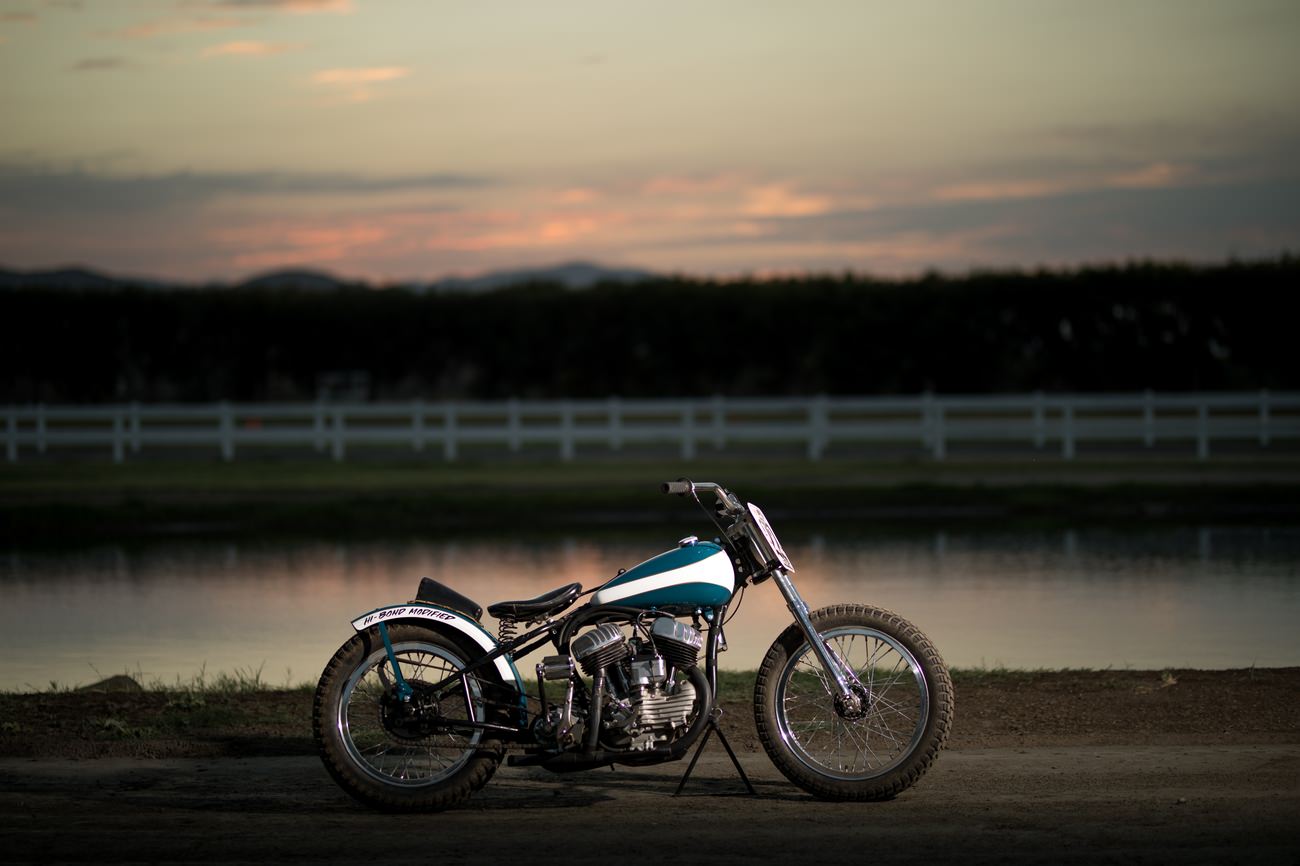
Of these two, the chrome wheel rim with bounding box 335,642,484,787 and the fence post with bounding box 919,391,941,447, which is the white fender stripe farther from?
the fence post with bounding box 919,391,941,447

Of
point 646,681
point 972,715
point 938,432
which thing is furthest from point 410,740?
point 938,432

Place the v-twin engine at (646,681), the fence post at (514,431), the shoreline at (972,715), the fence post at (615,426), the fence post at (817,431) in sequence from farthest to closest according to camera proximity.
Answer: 1. the fence post at (514,431)
2. the fence post at (615,426)
3. the fence post at (817,431)
4. the shoreline at (972,715)
5. the v-twin engine at (646,681)

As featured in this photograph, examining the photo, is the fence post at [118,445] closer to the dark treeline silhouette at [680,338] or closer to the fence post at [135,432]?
the fence post at [135,432]

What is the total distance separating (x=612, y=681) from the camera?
7316 millimetres

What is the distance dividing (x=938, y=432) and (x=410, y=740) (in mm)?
28714

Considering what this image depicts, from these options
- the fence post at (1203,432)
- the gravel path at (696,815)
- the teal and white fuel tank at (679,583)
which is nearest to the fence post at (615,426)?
the fence post at (1203,432)

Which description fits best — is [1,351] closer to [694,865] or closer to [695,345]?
[695,345]

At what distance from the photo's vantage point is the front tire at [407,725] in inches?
285

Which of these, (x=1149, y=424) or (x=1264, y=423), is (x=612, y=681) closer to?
(x=1149, y=424)

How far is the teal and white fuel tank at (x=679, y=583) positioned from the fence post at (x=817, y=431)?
27.5 meters

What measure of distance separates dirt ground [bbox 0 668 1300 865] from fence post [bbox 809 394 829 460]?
2559cm

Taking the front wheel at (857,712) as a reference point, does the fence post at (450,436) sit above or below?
above

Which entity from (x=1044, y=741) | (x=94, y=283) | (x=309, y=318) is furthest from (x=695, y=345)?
(x=1044, y=741)

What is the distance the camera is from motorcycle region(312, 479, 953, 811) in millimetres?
7227
